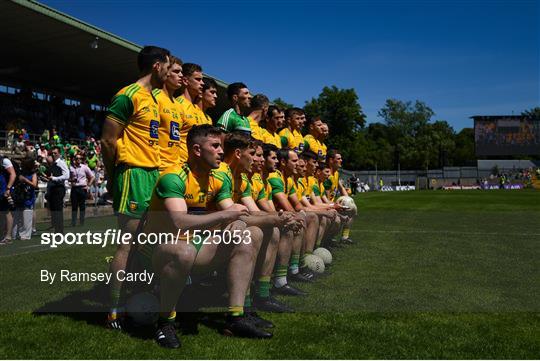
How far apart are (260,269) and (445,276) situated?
2.88 meters

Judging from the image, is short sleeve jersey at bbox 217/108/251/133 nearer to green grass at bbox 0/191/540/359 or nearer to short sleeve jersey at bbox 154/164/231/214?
short sleeve jersey at bbox 154/164/231/214

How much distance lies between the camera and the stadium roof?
65.1 ft

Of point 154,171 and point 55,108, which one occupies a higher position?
point 55,108

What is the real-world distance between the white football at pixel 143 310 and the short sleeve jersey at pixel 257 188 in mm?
1946

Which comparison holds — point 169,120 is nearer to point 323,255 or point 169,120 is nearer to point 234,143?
point 234,143

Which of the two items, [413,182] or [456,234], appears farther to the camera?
[413,182]

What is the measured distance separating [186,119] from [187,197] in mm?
→ 1603

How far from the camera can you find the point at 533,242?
32.7 ft

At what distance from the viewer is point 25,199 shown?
10508 millimetres

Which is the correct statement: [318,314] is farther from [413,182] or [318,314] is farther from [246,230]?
[413,182]

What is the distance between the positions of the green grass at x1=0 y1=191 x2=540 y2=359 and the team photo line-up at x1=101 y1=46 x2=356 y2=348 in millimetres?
295

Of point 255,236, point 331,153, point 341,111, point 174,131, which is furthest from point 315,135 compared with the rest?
point 341,111

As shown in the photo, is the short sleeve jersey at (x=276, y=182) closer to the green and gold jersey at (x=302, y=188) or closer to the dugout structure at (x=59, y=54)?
the green and gold jersey at (x=302, y=188)

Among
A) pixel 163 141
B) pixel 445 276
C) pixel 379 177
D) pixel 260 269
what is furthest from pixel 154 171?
pixel 379 177
